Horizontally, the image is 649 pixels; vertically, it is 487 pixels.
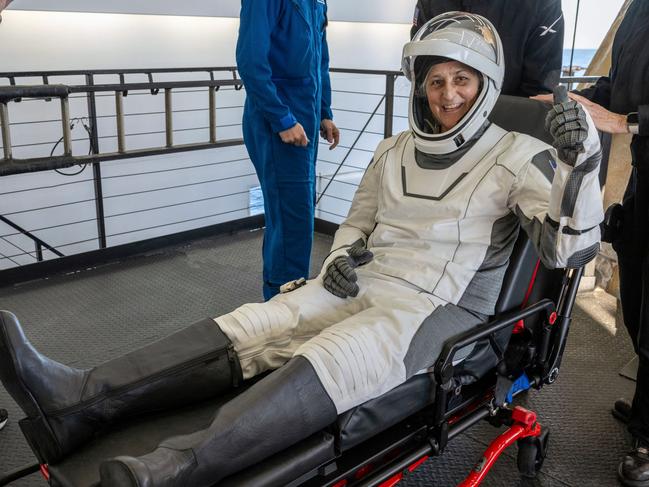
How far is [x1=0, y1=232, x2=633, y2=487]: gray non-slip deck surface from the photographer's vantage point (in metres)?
2.00

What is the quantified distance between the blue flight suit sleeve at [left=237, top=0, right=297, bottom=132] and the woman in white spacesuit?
53cm

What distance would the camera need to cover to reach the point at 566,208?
4.65ft

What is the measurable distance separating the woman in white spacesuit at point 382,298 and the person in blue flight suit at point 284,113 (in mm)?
539

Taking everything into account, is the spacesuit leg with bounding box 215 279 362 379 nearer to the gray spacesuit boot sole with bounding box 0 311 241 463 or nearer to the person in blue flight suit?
the gray spacesuit boot sole with bounding box 0 311 241 463

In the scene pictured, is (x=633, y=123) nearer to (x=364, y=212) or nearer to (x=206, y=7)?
(x=364, y=212)

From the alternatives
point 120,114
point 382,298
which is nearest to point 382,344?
point 382,298

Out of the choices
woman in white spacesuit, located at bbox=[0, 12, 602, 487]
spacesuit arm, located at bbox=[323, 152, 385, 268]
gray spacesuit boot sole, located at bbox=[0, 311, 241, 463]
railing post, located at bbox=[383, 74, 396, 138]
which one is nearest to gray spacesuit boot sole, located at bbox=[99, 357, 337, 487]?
woman in white spacesuit, located at bbox=[0, 12, 602, 487]

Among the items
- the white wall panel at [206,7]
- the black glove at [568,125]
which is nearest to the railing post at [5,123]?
the white wall panel at [206,7]

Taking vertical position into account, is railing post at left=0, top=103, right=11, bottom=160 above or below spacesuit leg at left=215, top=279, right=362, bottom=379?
above

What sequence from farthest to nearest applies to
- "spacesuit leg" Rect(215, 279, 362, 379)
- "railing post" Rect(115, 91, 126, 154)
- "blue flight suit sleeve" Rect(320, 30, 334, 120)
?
"railing post" Rect(115, 91, 126, 154) → "blue flight suit sleeve" Rect(320, 30, 334, 120) → "spacesuit leg" Rect(215, 279, 362, 379)

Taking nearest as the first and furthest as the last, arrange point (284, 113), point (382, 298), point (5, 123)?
point (382, 298)
point (284, 113)
point (5, 123)

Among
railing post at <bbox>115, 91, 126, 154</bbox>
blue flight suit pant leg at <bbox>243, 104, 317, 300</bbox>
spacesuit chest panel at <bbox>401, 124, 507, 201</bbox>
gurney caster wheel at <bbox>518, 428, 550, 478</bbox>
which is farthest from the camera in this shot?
railing post at <bbox>115, 91, 126, 154</bbox>

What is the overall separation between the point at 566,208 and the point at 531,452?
815 millimetres

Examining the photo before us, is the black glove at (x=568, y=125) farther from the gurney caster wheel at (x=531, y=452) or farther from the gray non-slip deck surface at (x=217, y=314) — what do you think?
the gray non-slip deck surface at (x=217, y=314)
